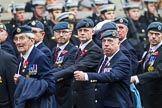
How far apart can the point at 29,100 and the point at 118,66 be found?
1.47 metres

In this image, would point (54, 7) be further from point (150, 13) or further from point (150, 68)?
point (150, 68)

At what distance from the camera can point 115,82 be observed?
9984mm

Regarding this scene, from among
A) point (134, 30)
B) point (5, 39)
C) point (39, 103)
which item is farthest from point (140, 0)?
point (39, 103)

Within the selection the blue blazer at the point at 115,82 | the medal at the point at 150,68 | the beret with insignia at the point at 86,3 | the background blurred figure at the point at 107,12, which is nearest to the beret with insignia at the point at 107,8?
the background blurred figure at the point at 107,12

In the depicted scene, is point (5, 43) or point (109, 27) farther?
point (5, 43)

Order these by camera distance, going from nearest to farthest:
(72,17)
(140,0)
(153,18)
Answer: (72,17), (153,18), (140,0)

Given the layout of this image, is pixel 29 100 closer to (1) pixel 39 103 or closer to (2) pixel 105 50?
(1) pixel 39 103

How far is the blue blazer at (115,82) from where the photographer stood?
979cm

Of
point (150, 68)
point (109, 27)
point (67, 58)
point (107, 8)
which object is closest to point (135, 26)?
point (107, 8)

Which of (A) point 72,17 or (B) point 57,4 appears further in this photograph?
(B) point 57,4

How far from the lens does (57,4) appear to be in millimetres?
15711

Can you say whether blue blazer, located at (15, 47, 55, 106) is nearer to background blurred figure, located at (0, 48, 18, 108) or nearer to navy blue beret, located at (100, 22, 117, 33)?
background blurred figure, located at (0, 48, 18, 108)

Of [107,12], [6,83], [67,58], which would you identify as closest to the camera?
[6,83]

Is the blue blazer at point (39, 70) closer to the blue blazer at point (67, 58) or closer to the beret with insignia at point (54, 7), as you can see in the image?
the blue blazer at point (67, 58)
